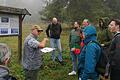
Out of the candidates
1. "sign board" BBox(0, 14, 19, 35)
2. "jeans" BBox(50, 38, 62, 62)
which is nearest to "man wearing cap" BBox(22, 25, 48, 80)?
"sign board" BBox(0, 14, 19, 35)

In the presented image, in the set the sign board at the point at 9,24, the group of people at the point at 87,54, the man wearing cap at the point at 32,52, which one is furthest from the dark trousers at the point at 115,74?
the sign board at the point at 9,24

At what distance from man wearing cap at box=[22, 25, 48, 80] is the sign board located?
314 centimetres

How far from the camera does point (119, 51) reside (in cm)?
596

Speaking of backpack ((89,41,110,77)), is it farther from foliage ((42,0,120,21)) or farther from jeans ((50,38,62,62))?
foliage ((42,0,120,21))

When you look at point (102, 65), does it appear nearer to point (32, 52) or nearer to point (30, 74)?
point (32, 52)

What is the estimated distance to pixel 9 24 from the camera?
1038 cm

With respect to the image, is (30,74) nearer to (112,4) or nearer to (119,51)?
(119,51)

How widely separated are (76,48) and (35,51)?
300 cm

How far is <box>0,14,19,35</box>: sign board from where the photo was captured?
10105 mm

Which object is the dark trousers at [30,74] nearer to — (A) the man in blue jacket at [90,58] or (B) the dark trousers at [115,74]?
(A) the man in blue jacket at [90,58]

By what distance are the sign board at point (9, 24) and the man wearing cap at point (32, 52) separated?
3.14 m

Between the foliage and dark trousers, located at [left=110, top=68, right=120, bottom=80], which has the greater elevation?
the foliage

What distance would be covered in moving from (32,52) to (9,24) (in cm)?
357

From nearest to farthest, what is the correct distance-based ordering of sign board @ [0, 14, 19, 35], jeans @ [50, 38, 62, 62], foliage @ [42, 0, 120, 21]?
1. sign board @ [0, 14, 19, 35]
2. jeans @ [50, 38, 62, 62]
3. foliage @ [42, 0, 120, 21]
